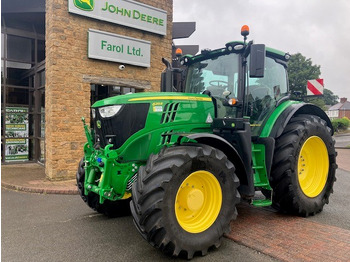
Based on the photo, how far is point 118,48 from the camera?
325 inches

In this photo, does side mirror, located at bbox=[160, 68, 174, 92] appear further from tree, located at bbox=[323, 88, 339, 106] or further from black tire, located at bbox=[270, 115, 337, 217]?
tree, located at bbox=[323, 88, 339, 106]

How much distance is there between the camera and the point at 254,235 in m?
3.86

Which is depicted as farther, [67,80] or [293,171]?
[67,80]

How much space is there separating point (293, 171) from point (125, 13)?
634 cm

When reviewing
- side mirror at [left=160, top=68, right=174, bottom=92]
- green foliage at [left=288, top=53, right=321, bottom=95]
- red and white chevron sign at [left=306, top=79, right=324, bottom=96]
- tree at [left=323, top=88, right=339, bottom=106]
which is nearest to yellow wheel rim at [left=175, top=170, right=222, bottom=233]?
side mirror at [left=160, top=68, right=174, bottom=92]

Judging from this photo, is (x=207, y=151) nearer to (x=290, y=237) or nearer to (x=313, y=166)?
(x=290, y=237)

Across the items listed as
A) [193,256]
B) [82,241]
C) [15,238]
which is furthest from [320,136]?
[15,238]

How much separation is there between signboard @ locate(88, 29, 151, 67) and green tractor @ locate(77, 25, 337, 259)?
11.8ft

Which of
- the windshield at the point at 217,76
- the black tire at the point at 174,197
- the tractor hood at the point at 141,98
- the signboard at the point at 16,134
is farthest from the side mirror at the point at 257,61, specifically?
the signboard at the point at 16,134

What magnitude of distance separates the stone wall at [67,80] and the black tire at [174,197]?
4.93 meters

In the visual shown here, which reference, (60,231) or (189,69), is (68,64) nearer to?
(189,69)

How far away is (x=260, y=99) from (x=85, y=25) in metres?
5.27

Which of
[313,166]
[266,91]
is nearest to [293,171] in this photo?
[313,166]

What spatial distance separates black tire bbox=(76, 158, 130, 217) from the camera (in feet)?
14.8
